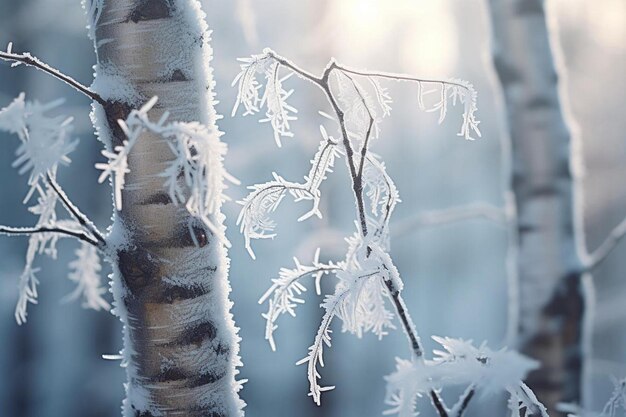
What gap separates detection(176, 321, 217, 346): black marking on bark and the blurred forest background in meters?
4.02

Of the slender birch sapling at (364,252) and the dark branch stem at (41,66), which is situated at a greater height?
the dark branch stem at (41,66)

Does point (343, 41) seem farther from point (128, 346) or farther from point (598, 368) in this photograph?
point (128, 346)

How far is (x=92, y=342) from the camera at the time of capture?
6785 mm

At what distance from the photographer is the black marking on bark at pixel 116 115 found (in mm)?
708

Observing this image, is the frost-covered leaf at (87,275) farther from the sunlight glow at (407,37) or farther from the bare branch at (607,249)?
the sunlight glow at (407,37)

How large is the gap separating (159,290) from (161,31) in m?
0.32

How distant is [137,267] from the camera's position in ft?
2.35

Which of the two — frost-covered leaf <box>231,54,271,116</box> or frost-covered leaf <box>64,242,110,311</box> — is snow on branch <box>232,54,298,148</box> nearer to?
frost-covered leaf <box>231,54,271,116</box>

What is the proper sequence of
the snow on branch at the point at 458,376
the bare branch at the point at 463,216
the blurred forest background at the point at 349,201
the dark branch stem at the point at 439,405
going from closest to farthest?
1. the snow on branch at the point at 458,376
2. the dark branch stem at the point at 439,405
3. the bare branch at the point at 463,216
4. the blurred forest background at the point at 349,201

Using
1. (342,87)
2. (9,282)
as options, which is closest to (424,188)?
(9,282)

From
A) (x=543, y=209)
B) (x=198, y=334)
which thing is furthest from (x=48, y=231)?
(x=543, y=209)

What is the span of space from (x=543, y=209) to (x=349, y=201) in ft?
21.0

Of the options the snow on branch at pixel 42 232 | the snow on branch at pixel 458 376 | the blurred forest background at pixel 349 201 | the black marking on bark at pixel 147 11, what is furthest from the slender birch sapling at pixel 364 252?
the blurred forest background at pixel 349 201

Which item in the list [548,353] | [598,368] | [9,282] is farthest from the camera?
[9,282]
